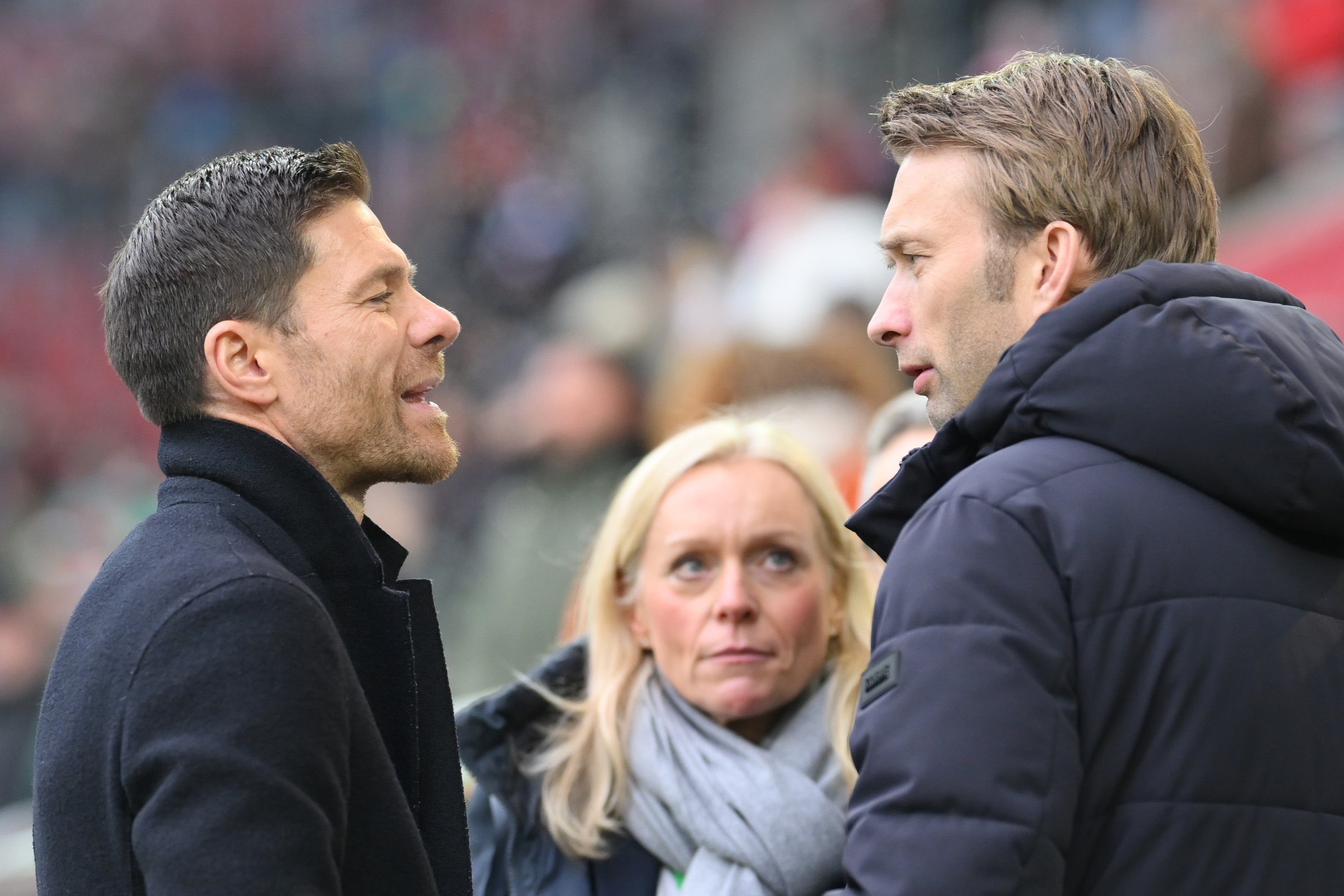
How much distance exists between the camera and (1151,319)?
147cm

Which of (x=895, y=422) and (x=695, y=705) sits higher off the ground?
(x=895, y=422)

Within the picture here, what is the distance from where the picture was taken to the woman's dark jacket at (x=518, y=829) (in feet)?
7.64

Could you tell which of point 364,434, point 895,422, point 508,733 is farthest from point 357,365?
point 895,422

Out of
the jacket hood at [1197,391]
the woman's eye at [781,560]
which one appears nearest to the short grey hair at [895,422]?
the woman's eye at [781,560]

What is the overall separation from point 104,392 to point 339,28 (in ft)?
10.1

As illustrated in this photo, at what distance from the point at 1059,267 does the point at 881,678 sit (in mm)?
558

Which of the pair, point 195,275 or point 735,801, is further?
point 735,801

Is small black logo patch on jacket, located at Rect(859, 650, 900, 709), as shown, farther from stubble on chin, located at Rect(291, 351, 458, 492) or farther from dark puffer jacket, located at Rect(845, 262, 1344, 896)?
stubble on chin, located at Rect(291, 351, 458, 492)

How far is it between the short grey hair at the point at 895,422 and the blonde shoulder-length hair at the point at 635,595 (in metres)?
0.42

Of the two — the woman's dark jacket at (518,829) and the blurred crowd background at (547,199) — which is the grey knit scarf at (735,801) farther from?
the blurred crowd background at (547,199)

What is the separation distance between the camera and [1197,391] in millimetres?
1425

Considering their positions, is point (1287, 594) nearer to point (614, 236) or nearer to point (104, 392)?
point (614, 236)

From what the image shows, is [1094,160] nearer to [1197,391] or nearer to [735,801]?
[1197,391]

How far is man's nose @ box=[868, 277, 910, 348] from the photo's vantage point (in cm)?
179
